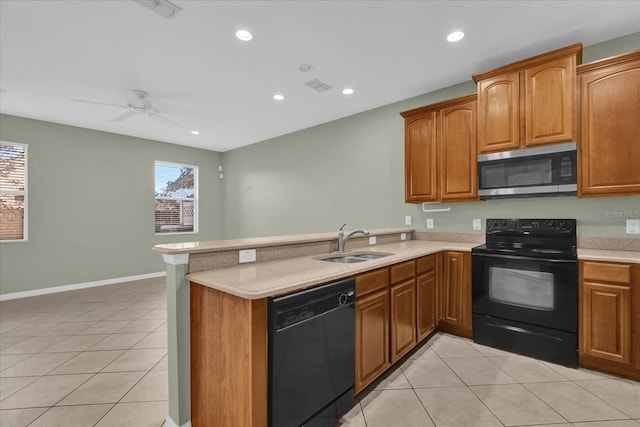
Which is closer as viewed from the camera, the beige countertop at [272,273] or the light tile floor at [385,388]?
the beige countertop at [272,273]

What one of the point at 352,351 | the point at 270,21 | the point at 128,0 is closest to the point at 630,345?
the point at 352,351

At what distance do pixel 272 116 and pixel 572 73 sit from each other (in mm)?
3640

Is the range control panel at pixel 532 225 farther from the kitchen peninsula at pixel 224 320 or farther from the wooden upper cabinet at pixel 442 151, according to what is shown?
the kitchen peninsula at pixel 224 320

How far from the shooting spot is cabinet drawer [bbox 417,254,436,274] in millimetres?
2589

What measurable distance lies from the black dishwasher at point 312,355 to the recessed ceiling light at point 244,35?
89.2 inches

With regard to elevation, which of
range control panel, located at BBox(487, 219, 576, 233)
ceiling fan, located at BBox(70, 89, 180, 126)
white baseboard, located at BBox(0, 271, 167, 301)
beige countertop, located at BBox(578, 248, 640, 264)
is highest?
ceiling fan, located at BBox(70, 89, 180, 126)

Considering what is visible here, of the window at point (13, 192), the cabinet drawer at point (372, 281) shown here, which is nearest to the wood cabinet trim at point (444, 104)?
the cabinet drawer at point (372, 281)

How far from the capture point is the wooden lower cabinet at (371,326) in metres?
1.84

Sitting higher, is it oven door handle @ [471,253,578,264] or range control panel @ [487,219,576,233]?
range control panel @ [487,219,576,233]

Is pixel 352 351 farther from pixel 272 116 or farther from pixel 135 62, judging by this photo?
pixel 272 116

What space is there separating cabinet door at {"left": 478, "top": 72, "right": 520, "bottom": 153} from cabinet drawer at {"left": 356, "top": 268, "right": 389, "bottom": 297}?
1834 millimetres

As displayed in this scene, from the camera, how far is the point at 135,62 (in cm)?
297

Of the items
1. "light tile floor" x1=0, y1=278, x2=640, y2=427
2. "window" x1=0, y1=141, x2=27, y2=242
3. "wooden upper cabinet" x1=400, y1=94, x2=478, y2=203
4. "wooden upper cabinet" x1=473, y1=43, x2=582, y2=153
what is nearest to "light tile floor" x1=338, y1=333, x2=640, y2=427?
"light tile floor" x1=0, y1=278, x2=640, y2=427

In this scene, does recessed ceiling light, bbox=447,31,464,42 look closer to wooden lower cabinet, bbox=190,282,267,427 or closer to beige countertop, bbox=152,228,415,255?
beige countertop, bbox=152,228,415,255
